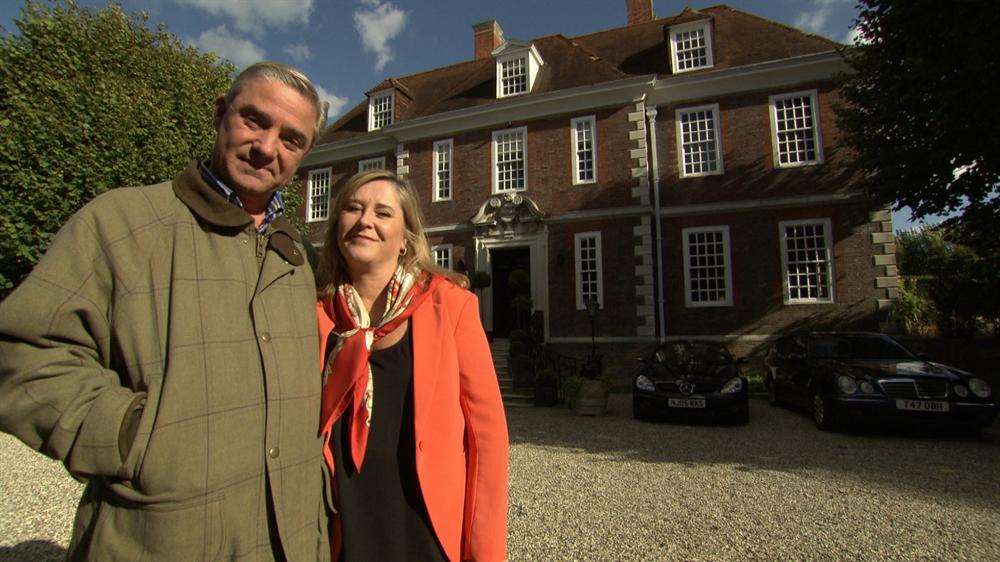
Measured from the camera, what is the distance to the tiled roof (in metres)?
15.9

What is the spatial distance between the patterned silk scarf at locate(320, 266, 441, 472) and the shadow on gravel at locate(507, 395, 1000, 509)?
5145 millimetres

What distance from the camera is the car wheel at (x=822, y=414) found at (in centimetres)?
762

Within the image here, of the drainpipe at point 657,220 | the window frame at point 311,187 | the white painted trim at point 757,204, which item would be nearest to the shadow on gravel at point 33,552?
the drainpipe at point 657,220

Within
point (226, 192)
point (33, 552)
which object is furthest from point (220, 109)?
Result: point (33, 552)

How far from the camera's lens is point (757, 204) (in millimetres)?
14750

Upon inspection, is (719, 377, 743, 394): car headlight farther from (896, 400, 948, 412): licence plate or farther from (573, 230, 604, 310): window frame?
(573, 230, 604, 310): window frame

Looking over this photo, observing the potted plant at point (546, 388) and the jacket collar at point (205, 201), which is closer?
the jacket collar at point (205, 201)

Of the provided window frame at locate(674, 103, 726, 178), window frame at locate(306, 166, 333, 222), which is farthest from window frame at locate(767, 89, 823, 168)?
window frame at locate(306, 166, 333, 222)

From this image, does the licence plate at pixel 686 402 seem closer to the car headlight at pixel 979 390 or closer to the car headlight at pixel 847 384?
the car headlight at pixel 847 384

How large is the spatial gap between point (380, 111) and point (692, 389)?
17084mm

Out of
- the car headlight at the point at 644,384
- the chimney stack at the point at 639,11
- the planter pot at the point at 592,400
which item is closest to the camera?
the car headlight at the point at 644,384

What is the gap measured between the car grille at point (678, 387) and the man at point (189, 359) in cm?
788

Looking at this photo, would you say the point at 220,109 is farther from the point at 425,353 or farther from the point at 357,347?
the point at 425,353

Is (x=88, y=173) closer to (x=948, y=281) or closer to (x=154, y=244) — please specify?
(x=154, y=244)
